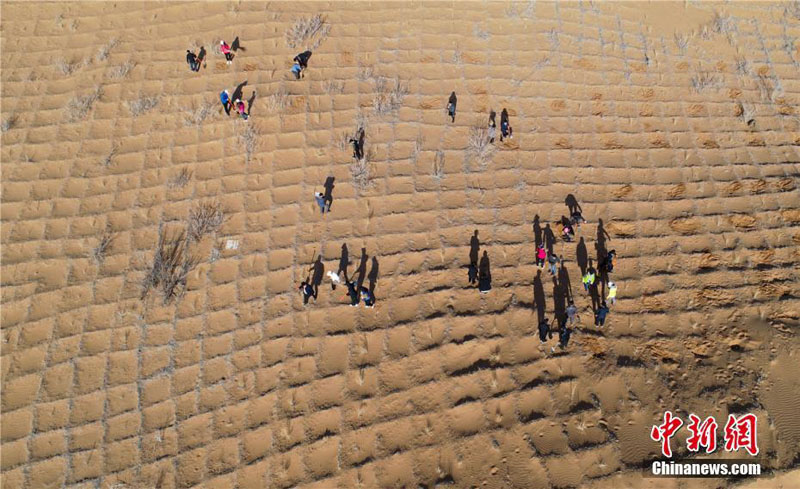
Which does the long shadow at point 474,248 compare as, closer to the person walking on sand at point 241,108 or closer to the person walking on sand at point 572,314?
the person walking on sand at point 572,314

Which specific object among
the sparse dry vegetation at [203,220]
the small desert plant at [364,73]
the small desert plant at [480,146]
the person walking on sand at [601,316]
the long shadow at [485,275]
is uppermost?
the small desert plant at [364,73]

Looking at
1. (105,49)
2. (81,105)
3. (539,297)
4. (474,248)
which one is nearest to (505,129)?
(474,248)

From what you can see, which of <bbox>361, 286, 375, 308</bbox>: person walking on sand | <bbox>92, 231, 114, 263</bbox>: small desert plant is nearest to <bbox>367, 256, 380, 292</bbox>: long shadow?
<bbox>361, 286, 375, 308</bbox>: person walking on sand

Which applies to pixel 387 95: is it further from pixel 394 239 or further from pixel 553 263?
pixel 553 263

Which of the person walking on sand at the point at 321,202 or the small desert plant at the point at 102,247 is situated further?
the person walking on sand at the point at 321,202

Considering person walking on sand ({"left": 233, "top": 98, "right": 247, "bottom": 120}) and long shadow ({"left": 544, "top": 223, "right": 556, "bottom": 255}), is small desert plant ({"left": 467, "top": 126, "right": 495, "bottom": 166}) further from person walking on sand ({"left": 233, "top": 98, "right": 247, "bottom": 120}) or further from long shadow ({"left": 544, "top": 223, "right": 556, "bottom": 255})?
person walking on sand ({"left": 233, "top": 98, "right": 247, "bottom": 120})

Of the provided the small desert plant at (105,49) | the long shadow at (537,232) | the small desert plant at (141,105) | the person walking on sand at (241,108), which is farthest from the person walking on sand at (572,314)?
the small desert plant at (105,49)
